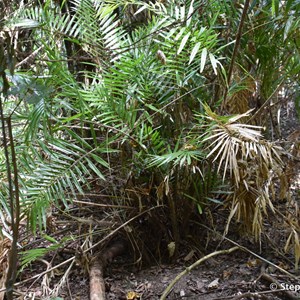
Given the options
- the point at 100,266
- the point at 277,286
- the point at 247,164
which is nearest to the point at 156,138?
the point at 247,164

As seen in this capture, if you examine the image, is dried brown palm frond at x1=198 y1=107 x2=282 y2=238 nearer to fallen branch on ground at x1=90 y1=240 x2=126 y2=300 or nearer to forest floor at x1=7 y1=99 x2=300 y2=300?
forest floor at x1=7 y1=99 x2=300 y2=300

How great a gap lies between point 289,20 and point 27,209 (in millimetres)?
1296

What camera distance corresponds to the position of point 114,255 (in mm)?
2223

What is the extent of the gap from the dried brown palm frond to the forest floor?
0.19 metres

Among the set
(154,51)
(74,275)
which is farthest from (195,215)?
(154,51)

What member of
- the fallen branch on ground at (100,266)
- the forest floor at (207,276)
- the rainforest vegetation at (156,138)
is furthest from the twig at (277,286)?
the fallen branch on ground at (100,266)

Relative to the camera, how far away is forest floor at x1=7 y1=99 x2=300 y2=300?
6.22 ft

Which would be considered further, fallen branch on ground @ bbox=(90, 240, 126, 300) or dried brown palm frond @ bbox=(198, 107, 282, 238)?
fallen branch on ground @ bbox=(90, 240, 126, 300)

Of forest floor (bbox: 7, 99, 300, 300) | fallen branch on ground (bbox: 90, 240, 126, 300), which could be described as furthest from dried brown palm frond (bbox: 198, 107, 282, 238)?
fallen branch on ground (bbox: 90, 240, 126, 300)

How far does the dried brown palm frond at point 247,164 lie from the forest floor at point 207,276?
191mm

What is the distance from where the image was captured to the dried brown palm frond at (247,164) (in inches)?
63.6

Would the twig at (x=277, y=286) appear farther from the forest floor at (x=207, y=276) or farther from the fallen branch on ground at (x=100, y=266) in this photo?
the fallen branch on ground at (x=100, y=266)

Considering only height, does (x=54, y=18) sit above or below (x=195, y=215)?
above

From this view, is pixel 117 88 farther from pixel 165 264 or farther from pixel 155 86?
pixel 165 264
